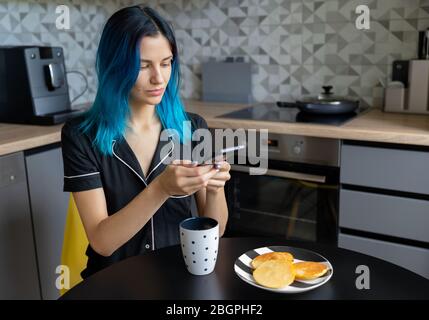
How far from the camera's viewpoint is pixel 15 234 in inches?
72.1

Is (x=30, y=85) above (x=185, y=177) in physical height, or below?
above

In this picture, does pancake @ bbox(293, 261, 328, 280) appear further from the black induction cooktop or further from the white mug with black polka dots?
the black induction cooktop

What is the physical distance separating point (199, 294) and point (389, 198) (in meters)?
1.24

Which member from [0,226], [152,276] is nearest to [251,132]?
[0,226]

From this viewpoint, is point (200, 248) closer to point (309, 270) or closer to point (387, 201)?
point (309, 270)

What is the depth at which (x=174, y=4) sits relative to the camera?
291 centimetres

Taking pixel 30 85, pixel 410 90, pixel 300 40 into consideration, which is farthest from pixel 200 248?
pixel 300 40

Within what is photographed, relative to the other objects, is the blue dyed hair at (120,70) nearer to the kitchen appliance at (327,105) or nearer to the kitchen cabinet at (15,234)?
the kitchen cabinet at (15,234)

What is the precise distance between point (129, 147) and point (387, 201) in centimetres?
111

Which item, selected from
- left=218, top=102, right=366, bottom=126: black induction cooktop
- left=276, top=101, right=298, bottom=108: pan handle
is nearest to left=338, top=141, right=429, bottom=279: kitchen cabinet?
left=218, top=102, right=366, bottom=126: black induction cooktop

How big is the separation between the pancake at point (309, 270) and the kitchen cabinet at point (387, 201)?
104 centimetres

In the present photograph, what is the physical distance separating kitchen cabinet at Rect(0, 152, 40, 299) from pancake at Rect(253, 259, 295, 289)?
119 centimetres

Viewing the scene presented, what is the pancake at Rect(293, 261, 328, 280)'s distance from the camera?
0.90m

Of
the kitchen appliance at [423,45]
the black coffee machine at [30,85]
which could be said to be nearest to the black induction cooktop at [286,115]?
the kitchen appliance at [423,45]
